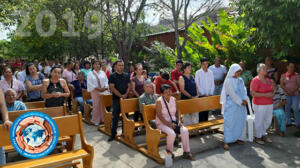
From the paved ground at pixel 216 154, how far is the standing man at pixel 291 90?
1.19 metres

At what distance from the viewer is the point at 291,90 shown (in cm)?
724

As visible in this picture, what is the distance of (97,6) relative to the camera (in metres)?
11.6

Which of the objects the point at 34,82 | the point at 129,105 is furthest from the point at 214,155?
the point at 34,82

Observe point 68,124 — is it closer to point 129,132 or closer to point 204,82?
point 129,132

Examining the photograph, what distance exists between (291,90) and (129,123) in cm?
471

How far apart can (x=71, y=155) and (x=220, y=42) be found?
8.22 m

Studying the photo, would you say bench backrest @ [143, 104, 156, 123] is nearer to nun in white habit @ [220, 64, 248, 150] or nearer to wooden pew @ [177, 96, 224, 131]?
wooden pew @ [177, 96, 224, 131]

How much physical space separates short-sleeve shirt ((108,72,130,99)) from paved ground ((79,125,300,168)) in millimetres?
1275

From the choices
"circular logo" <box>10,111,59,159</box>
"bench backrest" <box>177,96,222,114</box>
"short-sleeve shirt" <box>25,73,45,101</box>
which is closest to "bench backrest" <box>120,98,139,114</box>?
"bench backrest" <box>177,96,222,114</box>

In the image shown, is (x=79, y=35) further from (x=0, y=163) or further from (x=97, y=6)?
(x=0, y=163)

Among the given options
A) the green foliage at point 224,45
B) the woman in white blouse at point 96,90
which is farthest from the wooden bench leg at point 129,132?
the green foliage at point 224,45

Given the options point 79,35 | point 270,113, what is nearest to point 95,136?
point 270,113

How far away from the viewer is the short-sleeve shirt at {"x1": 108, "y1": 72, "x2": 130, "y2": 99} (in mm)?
6367

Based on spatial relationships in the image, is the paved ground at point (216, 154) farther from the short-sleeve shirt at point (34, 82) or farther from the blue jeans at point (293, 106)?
the short-sleeve shirt at point (34, 82)
